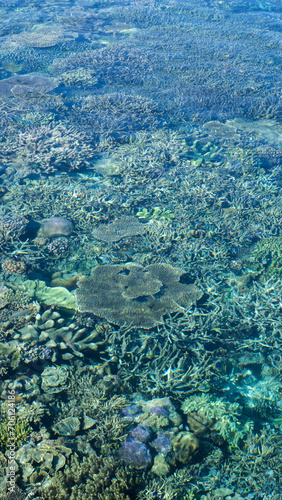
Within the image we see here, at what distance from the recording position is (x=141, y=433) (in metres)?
2.81

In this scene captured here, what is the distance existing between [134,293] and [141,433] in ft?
5.22

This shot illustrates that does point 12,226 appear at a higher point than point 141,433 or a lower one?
higher

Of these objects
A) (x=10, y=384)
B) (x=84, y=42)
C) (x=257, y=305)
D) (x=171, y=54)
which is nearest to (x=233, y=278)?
(x=257, y=305)

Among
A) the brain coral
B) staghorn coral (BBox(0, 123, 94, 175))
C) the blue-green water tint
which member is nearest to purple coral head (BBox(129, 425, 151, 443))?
the blue-green water tint

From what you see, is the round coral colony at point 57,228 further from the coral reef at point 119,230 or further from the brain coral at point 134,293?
the brain coral at point 134,293

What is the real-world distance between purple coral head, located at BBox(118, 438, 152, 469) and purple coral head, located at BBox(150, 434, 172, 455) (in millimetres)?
110

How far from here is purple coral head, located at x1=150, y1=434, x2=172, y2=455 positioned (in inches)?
107

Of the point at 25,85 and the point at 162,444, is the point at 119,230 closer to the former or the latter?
the point at 162,444

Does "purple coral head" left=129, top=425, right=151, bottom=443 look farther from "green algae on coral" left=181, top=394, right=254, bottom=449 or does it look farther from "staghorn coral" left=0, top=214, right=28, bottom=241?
"staghorn coral" left=0, top=214, right=28, bottom=241

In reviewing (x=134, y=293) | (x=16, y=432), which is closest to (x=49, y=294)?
(x=134, y=293)

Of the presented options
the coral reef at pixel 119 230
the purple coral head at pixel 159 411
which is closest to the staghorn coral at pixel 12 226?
the coral reef at pixel 119 230

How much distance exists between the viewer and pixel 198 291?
4125 mm

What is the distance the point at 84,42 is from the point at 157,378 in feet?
50.3

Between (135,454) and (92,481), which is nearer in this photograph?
(92,481)
